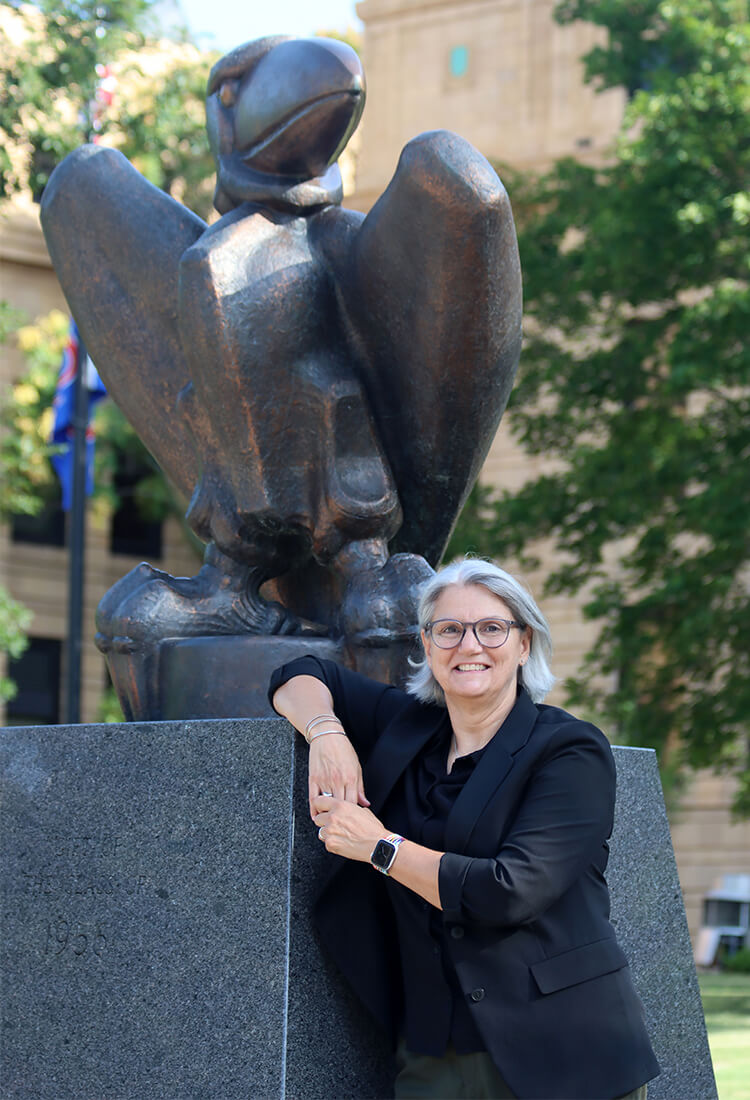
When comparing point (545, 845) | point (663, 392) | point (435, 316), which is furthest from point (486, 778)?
point (663, 392)

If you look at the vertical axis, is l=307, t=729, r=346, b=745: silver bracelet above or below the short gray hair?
below

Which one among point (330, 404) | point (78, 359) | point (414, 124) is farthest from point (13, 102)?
point (414, 124)

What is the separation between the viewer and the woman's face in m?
2.96

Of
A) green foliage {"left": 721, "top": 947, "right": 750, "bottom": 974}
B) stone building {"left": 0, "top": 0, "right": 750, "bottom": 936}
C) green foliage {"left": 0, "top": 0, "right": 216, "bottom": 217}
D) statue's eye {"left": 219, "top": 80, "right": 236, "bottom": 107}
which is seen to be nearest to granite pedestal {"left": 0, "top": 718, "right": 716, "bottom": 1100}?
statue's eye {"left": 219, "top": 80, "right": 236, "bottom": 107}

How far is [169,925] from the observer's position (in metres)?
3.37

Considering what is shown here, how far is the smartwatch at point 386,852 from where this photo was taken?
2.79 meters

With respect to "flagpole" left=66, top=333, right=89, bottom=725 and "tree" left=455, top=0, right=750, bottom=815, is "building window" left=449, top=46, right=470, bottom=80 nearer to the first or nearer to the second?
"tree" left=455, top=0, right=750, bottom=815

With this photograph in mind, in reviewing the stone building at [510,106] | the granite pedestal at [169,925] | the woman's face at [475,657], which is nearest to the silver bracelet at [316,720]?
the granite pedestal at [169,925]

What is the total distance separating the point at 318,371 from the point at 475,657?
1.30m

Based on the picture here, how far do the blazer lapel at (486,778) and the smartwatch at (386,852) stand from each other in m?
0.09

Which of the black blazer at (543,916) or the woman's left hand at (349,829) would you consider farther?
the woman's left hand at (349,829)

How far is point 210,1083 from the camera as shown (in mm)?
3229

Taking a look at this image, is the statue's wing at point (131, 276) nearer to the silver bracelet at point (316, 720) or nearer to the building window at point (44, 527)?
the silver bracelet at point (316, 720)

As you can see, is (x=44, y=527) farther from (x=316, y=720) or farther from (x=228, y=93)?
(x=316, y=720)
